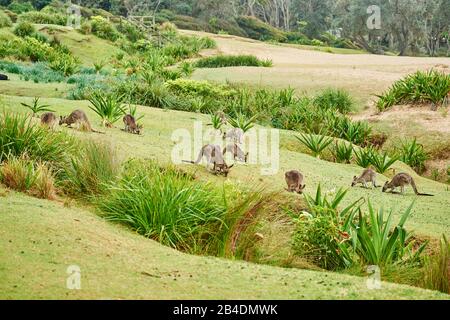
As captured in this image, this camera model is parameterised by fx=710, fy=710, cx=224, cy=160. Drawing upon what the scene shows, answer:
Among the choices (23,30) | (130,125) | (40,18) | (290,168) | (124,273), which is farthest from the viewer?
(40,18)

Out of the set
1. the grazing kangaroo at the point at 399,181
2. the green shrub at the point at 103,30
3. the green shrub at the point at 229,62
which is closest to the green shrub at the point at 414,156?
the grazing kangaroo at the point at 399,181

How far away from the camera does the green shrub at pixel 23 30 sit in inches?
1540

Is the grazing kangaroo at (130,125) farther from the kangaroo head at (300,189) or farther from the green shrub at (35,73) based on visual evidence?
the green shrub at (35,73)

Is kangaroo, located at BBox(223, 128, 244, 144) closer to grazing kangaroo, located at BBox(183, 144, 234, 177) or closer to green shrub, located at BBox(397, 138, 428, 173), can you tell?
grazing kangaroo, located at BBox(183, 144, 234, 177)

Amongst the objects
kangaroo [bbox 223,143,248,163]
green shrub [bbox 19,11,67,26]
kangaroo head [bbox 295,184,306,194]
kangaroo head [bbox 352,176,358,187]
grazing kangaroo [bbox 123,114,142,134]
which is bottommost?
kangaroo head [bbox 352,176,358,187]

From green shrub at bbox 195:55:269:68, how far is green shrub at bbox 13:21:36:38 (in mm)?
10592

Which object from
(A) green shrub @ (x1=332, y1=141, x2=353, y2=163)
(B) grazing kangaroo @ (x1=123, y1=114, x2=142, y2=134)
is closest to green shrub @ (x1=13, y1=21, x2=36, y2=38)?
(A) green shrub @ (x1=332, y1=141, x2=353, y2=163)

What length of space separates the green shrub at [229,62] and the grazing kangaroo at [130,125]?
20584mm

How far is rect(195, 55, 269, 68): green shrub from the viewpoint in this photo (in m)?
34.6

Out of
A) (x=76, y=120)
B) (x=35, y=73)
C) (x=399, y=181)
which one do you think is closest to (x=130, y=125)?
(x=76, y=120)

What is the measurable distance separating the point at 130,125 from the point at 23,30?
90.8ft

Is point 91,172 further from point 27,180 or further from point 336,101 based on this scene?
point 336,101

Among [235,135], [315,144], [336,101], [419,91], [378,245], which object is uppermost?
[419,91]

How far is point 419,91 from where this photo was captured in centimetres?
2298
